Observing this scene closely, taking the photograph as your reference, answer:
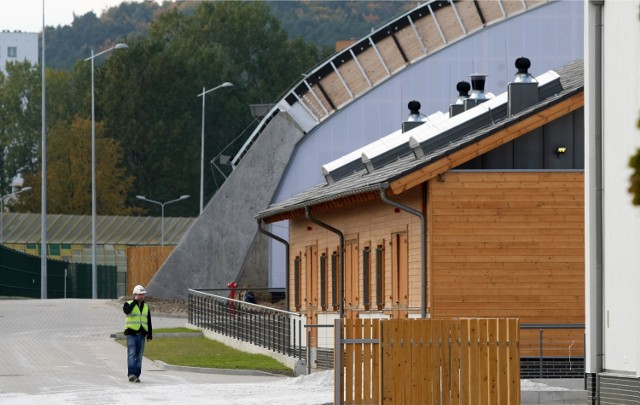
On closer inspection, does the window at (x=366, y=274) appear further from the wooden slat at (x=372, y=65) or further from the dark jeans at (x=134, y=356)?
the wooden slat at (x=372, y=65)

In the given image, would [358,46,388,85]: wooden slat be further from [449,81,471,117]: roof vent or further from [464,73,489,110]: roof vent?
[464,73,489,110]: roof vent

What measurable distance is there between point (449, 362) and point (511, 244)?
305 inches

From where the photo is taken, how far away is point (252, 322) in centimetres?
3578

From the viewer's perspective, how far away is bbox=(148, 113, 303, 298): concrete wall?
200 ft

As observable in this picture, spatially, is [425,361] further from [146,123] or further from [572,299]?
[146,123]

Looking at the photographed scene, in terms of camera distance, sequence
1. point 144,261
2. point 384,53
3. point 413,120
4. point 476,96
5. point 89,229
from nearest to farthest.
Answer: point 476,96, point 413,120, point 384,53, point 144,261, point 89,229

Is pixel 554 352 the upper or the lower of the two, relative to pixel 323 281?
lower

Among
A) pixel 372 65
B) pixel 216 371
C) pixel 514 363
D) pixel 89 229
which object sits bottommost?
pixel 216 371

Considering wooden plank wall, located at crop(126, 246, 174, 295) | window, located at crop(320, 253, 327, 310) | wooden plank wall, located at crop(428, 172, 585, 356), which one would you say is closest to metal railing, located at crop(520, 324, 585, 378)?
wooden plank wall, located at crop(428, 172, 585, 356)

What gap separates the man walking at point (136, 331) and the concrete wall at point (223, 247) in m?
32.2

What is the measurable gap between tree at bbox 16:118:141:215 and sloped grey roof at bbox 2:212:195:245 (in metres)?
8.81

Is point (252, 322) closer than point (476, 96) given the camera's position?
Yes

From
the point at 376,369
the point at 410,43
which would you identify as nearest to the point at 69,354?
the point at 376,369

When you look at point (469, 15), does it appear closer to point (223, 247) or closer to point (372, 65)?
point (372, 65)
